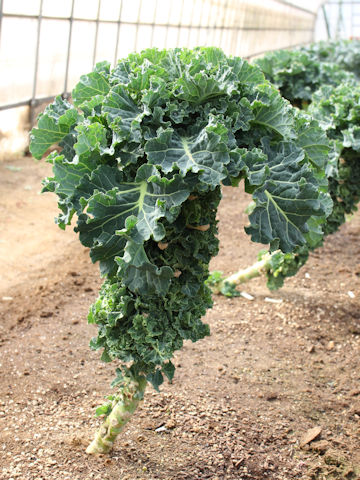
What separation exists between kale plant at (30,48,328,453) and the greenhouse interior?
0.01m

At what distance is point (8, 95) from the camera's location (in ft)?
36.7

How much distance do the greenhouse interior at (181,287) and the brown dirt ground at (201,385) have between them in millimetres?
18

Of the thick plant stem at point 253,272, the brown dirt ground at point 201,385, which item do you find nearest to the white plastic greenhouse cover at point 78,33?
the brown dirt ground at point 201,385

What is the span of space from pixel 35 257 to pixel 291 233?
5.27 m

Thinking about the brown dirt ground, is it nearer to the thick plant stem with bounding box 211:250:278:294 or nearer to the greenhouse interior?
the greenhouse interior

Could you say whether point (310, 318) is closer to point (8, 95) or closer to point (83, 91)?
point (83, 91)

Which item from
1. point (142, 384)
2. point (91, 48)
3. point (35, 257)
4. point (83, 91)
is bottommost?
point (35, 257)

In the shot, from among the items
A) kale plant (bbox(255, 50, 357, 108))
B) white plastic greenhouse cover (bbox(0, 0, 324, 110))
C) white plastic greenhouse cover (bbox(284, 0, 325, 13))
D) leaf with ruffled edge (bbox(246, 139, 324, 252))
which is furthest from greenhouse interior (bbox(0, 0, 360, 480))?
white plastic greenhouse cover (bbox(284, 0, 325, 13))

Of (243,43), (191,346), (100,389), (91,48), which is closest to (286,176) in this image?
(100,389)

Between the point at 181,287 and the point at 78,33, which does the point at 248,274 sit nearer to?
the point at 181,287

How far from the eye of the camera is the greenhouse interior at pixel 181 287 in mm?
3180

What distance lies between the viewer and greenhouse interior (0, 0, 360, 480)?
318cm

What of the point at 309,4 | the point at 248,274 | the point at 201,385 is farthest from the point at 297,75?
the point at 309,4

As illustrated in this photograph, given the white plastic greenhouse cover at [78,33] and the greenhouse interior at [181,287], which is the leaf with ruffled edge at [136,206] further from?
the white plastic greenhouse cover at [78,33]
